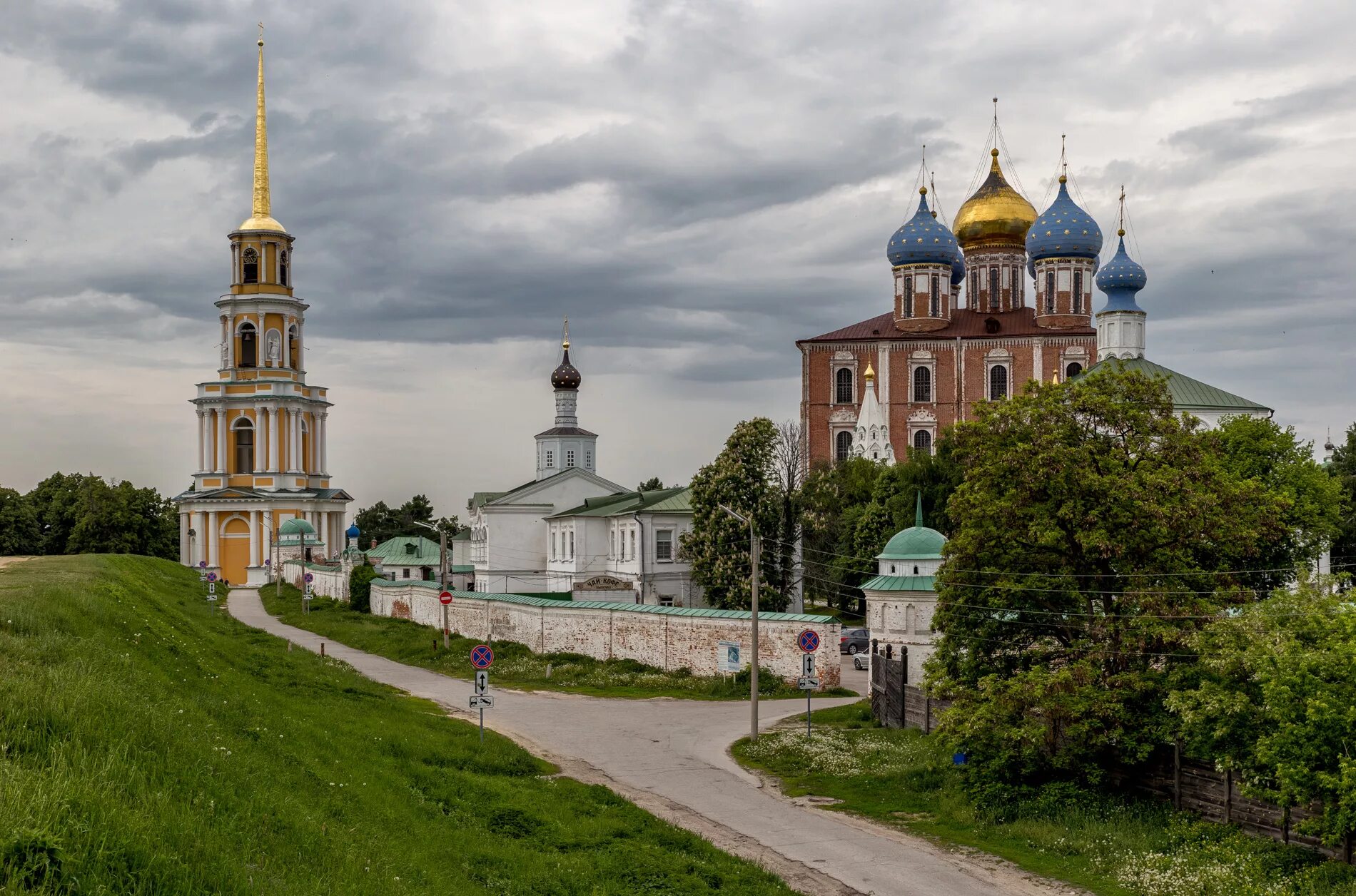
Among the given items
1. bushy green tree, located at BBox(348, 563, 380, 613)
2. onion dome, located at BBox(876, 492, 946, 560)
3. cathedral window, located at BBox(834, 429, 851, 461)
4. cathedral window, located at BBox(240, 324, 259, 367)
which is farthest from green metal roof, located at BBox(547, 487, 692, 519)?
cathedral window, located at BBox(240, 324, 259, 367)

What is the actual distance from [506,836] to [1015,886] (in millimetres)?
6743

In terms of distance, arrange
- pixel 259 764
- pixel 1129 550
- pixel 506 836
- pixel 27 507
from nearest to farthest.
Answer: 1. pixel 259 764
2. pixel 506 836
3. pixel 1129 550
4. pixel 27 507

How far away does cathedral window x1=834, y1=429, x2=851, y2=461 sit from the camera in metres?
84.9

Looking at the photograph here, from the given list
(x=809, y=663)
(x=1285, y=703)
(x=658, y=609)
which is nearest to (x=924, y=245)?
(x=658, y=609)

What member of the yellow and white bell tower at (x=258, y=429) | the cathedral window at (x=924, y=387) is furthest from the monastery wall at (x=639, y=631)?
the cathedral window at (x=924, y=387)

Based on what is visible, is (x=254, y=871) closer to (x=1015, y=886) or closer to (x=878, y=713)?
(x=1015, y=886)

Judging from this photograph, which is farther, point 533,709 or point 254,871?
point 533,709

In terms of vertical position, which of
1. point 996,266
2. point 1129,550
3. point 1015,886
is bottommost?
point 1015,886

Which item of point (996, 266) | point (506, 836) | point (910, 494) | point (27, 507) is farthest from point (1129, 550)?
point (27, 507)

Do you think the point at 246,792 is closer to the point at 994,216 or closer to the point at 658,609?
the point at 658,609

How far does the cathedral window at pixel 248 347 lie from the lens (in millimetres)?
81438

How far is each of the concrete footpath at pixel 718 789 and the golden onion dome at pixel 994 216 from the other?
62612mm

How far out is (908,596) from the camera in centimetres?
3259

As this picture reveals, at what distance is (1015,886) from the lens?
16766mm
